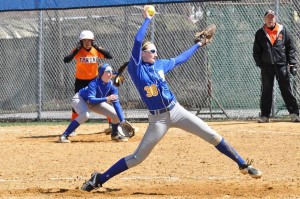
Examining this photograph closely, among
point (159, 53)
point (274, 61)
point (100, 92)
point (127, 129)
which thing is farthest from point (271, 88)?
point (100, 92)

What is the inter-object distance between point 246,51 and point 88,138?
16.3 ft

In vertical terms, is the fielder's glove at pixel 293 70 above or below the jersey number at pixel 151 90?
above

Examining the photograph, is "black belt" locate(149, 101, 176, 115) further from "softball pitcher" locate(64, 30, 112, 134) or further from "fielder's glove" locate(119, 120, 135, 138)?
"softball pitcher" locate(64, 30, 112, 134)

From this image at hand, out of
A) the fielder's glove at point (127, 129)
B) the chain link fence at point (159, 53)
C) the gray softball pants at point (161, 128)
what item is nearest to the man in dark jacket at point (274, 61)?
the chain link fence at point (159, 53)

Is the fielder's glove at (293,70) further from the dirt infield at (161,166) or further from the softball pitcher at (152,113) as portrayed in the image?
the softball pitcher at (152,113)

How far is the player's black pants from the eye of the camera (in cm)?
1609

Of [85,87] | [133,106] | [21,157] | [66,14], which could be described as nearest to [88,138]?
[85,87]

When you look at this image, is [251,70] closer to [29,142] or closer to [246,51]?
[246,51]

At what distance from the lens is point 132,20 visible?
18672 millimetres

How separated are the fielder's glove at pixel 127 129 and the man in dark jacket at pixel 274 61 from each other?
3.55m

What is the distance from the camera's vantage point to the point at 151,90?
28.7 ft

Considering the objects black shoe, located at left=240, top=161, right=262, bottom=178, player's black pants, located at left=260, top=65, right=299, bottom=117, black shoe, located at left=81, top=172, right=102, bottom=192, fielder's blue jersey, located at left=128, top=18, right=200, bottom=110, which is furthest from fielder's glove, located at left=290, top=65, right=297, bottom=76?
black shoe, located at left=81, top=172, right=102, bottom=192

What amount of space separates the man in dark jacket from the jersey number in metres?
7.73

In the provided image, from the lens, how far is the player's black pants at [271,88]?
16094 mm
